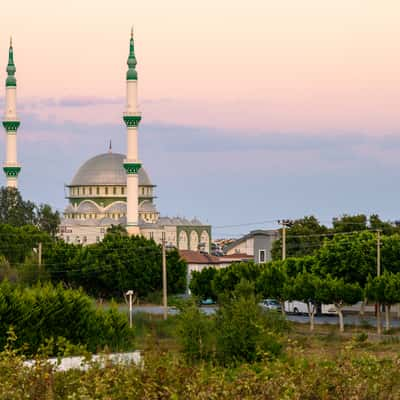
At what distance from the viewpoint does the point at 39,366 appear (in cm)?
1423

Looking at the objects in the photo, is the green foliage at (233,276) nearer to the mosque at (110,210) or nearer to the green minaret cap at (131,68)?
the green minaret cap at (131,68)

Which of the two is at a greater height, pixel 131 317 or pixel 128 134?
pixel 128 134

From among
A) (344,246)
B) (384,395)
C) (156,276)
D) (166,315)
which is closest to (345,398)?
(384,395)

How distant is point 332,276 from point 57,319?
2520 cm

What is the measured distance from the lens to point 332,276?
181 feet

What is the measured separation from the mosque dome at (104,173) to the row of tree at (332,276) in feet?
211

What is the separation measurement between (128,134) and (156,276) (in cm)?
2782

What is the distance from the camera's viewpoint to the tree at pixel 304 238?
80.1 meters

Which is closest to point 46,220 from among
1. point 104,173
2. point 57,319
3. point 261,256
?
point 261,256

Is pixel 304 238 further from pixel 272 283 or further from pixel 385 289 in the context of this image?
pixel 385 289

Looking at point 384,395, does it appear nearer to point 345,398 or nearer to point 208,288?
point 345,398

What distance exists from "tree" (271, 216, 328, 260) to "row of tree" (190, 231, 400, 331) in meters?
19.3

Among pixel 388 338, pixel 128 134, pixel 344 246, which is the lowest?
pixel 388 338

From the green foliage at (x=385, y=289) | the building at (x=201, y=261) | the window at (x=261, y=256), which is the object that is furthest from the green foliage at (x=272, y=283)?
the building at (x=201, y=261)
